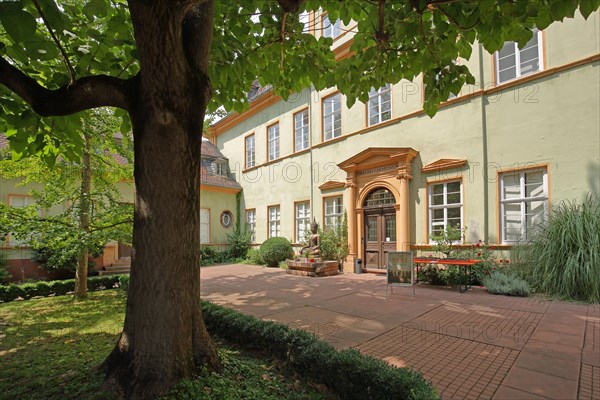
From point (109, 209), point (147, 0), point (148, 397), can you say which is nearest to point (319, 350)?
point (148, 397)

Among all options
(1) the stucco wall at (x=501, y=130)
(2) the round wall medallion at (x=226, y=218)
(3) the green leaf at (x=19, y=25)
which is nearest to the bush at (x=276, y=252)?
(1) the stucco wall at (x=501, y=130)

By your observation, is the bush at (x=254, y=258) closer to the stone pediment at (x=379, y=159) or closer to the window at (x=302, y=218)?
the window at (x=302, y=218)

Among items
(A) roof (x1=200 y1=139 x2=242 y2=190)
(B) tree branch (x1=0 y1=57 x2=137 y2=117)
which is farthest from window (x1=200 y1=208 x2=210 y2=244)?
(B) tree branch (x1=0 y1=57 x2=137 y2=117)

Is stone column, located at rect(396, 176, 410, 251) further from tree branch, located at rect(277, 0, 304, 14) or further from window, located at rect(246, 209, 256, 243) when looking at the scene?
window, located at rect(246, 209, 256, 243)

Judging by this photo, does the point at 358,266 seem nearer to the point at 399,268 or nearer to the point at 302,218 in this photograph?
the point at 302,218

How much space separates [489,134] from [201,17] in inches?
341

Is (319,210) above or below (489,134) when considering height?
below

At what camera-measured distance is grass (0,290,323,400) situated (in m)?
2.98

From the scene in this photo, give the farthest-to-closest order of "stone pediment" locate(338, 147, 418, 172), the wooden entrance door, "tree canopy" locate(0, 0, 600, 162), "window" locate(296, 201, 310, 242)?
"window" locate(296, 201, 310, 242), the wooden entrance door, "stone pediment" locate(338, 147, 418, 172), "tree canopy" locate(0, 0, 600, 162)

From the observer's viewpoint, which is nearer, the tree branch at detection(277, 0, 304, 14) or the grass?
the tree branch at detection(277, 0, 304, 14)

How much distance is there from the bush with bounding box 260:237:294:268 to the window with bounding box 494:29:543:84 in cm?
1026

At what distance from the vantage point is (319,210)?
14.4m

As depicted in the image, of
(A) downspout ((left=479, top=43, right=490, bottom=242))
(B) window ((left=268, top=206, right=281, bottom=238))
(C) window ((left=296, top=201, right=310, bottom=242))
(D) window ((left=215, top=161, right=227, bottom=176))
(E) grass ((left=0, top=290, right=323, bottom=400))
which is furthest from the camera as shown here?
(D) window ((left=215, top=161, right=227, bottom=176))

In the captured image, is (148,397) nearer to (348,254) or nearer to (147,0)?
(147,0)
